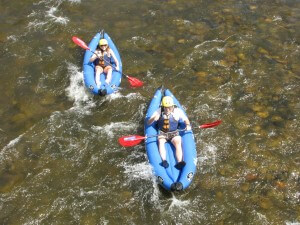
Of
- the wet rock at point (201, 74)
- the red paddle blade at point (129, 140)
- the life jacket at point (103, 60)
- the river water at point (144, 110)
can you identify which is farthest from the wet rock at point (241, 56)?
the red paddle blade at point (129, 140)

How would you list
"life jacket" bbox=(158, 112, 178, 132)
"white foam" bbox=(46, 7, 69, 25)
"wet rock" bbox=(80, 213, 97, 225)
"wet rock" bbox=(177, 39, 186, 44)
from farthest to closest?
"white foam" bbox=(46, 7, 69, 25) < "wet rock" bbox=(177, 39, 186, 44) < "life jacket" bbox=(158, 112, 178, 132) < "wet rock" bbox=(80, 213, 97, 225)

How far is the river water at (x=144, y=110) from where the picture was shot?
716 centimetres

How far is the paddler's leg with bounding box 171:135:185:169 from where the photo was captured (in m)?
7.24

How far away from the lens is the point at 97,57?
9.88 metres

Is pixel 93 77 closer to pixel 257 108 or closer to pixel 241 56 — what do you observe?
pixel 257 108

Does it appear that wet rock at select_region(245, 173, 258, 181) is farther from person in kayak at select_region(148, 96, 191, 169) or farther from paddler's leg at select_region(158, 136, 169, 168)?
paddler's leg at select_region(158, 136, 169, 168)

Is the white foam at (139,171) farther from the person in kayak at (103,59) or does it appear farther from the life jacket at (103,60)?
the life jacket at (103,60)

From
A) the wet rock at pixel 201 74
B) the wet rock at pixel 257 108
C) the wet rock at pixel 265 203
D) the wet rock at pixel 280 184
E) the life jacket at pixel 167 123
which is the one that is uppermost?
the wet rock at pixel 201 74

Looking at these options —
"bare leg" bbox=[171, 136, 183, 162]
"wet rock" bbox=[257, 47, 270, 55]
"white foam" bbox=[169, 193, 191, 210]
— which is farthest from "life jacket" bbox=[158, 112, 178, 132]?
"wet rock" bbox=[257, 47, 270, 55]

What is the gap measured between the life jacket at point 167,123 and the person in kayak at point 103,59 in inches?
95.5

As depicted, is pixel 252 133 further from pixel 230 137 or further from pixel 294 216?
pixel 294 216

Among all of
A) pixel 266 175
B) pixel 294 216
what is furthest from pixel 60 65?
pixel 294 216

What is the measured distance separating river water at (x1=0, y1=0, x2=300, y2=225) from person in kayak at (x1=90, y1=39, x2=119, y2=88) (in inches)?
23.9

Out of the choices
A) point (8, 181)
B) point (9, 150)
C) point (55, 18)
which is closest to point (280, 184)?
point (8, 181)
